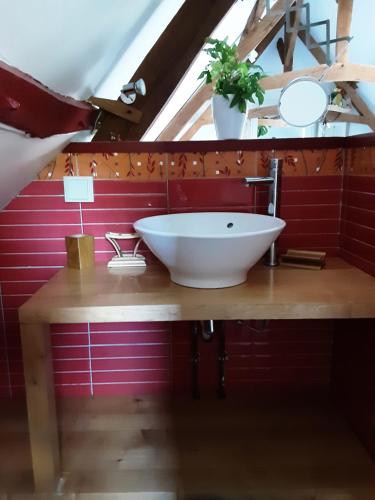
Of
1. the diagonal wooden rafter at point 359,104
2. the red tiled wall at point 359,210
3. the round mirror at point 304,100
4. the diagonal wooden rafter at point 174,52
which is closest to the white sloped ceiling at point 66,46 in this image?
the diagonal wooden rafter at point 174,52

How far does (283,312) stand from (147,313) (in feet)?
1.19

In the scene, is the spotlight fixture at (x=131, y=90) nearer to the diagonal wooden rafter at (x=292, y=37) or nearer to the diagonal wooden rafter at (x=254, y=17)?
the diagonal wooden rafter at (x=292, y=37)

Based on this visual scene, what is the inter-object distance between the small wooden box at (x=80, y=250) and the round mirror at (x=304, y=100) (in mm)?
885

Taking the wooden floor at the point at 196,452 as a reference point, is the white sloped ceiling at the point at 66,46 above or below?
above

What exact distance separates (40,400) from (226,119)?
113 cm

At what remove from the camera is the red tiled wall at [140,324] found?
1508mm

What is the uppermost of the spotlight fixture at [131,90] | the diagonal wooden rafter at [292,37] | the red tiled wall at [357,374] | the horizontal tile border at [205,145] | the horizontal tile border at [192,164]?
the diagonal wooden rafter at [292,37]

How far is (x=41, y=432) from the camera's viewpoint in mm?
1110

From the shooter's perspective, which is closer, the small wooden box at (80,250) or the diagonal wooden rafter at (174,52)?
the small wooden box at (80,250)

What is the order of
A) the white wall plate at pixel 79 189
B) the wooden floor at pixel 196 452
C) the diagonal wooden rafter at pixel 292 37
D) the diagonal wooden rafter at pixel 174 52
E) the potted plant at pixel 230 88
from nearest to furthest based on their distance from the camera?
the wooden floor at pixel 196 452 < the potted plant at pixel 230 88 < the white wall plate at pixel 79 189 < the diagonal wooden rafter at pixel 174 52 < the diagonal wooden rafter at pixel 292 37

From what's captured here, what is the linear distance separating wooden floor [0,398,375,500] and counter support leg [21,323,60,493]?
14 centimetres

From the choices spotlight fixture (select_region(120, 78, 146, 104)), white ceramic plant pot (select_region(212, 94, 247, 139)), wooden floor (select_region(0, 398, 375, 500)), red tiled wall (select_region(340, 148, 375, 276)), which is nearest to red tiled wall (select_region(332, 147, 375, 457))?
red tiled wall (select_region(340, 148, 375, 276))

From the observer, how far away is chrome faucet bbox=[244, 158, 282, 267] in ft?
4.38

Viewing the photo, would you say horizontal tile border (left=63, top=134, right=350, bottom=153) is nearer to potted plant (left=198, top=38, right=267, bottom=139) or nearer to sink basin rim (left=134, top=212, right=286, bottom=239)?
potted plant (left=198, top=38, right=267, bottom=139)
